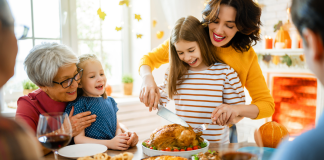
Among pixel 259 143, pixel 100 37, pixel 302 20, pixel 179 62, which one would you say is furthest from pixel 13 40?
pixel 100 37

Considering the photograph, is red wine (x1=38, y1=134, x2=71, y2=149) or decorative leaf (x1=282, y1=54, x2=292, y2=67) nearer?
red wine (x1=38, y1=134, x2=71, y2=149)

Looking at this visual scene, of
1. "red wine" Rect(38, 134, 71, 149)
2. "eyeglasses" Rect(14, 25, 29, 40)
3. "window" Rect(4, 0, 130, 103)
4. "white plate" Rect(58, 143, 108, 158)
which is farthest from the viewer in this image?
"window" Rect(4, 0, 130, 103)

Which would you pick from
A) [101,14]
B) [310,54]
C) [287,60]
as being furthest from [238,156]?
[287,60]

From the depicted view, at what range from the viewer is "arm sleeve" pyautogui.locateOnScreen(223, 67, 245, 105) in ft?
4.77

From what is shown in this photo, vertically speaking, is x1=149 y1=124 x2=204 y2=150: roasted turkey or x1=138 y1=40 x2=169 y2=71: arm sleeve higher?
x1=138 y1=40 x2=169 y2=71: arm sleeve

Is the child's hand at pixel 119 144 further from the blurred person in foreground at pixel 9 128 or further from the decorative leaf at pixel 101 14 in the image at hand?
the decorative leaf at pixel 101 14

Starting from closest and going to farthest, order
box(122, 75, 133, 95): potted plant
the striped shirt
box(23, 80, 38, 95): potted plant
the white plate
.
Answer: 1. the white plate
2. the striped shirt
3. box(23, 80, 38, 95): potted plant
4. box(122, 75, 133, 95): potted plant

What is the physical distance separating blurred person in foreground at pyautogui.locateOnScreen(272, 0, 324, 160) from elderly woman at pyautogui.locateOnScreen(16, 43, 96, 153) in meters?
1.14

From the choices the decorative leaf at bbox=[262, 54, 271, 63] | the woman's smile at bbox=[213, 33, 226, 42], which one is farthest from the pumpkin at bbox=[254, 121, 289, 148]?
the decorative leaf at bbox=[262, 54, 271, 63]

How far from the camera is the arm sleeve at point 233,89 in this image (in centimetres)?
146

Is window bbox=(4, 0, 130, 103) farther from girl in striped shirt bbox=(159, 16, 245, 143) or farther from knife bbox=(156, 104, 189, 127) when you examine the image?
knife bbox=(156, 104, 189, 127)

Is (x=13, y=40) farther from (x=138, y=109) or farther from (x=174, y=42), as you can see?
(x=138, y=109)

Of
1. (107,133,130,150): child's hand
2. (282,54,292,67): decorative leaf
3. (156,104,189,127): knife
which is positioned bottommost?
Answer: (107,133,130,150): child's hand

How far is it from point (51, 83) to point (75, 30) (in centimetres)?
188
